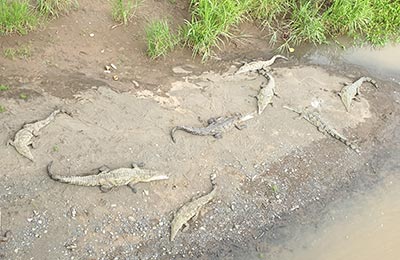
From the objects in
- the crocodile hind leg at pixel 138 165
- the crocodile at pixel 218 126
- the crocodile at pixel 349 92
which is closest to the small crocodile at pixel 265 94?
the crocodile at pixel 218 126

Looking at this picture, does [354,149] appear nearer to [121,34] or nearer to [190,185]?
[190,185]

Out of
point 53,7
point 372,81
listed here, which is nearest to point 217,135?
point 372,81

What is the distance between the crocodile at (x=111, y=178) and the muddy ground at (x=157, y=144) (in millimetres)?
85

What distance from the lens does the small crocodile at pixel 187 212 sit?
626 centimetres

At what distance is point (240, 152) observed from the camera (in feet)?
24.5

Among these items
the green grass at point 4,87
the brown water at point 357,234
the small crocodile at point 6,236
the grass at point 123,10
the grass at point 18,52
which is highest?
the grass at point 123,10

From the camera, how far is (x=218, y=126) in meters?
7.64

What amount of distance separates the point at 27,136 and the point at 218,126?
2.80 meters

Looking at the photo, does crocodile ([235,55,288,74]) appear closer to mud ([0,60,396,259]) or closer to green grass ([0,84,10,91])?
mud ([0,60,396,259])

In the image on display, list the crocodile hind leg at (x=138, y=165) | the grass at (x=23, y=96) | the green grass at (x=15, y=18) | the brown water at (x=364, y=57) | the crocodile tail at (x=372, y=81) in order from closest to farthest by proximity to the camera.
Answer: the crocodile hind leg at (x=138, y=165) → the grass at (x=23, y=96) → the green grass at (x=15, y=18) → the crocodile tail at (x=372, y=81) → the brown water at (x=364, y=57)

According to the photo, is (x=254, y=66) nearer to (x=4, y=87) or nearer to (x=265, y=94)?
(x=265, y=94)

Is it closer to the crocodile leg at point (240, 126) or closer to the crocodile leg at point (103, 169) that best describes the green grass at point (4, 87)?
the crocodile leg at point (103, 169)

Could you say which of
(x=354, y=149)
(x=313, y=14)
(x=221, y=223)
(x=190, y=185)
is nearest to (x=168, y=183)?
(x=190, y=185)

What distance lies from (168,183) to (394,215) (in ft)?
10.9
